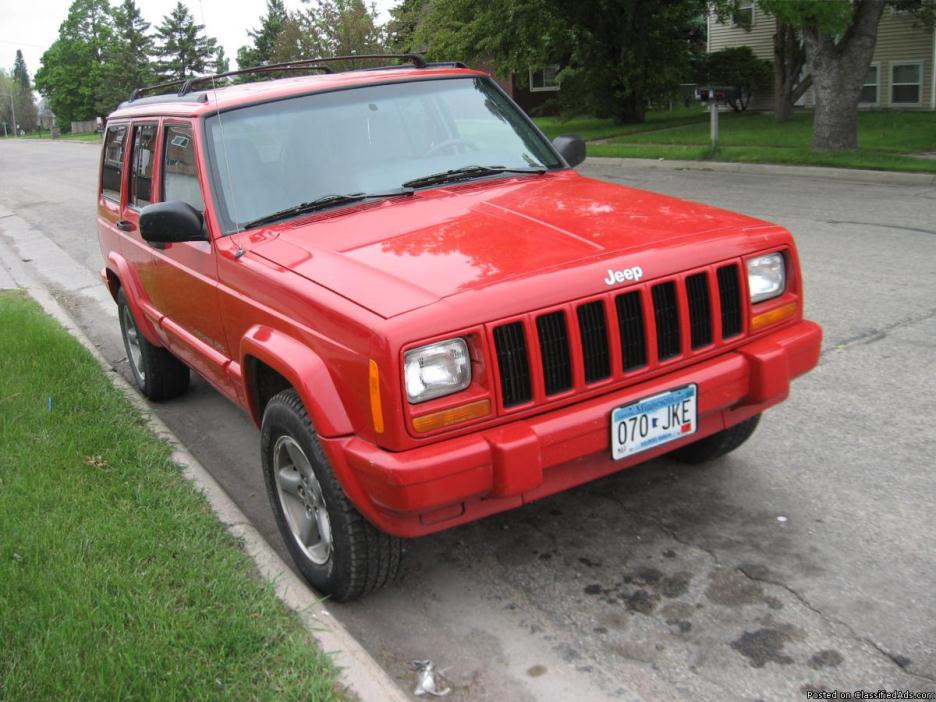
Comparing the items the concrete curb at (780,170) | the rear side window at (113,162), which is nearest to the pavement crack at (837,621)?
the rear side window at (113,162)

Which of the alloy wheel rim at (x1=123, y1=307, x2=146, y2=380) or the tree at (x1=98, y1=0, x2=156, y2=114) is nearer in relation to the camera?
the alloy wheel rim at (x1=123, y1=307, x2=146, y2=380)

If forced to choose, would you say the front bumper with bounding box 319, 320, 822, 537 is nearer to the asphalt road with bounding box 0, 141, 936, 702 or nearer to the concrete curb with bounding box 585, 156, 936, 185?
the asphalt road with bounding box 0, 141, 936, 702

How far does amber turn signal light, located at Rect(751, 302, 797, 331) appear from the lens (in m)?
3.72

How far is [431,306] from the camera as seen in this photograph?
306 cm

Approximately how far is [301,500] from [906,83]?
2583cm

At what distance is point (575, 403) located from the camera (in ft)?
10.8

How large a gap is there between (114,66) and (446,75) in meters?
83.8

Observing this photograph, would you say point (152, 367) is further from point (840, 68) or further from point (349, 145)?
point (840, 68)

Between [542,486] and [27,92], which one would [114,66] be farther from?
[542,486]

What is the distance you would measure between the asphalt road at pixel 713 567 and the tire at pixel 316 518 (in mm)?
185

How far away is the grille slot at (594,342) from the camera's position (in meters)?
A: 3.28

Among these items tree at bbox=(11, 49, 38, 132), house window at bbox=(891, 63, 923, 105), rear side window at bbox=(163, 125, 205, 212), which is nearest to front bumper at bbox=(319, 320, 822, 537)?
rear side window at bbox=(163, 125, 205, 212)

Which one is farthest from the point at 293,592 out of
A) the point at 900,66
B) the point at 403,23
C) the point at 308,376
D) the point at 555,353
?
the point at 403,23

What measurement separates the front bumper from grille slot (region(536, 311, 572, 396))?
A: 0.31 ft
